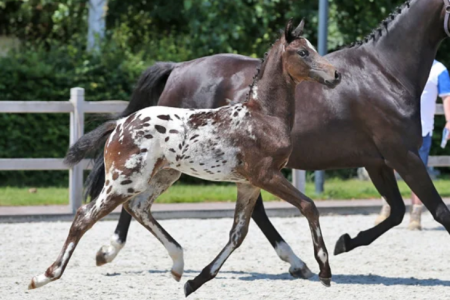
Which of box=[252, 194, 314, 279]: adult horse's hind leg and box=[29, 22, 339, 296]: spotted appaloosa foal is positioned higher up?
box=[29, 22, 339, 296]: spotted appaloosa foal

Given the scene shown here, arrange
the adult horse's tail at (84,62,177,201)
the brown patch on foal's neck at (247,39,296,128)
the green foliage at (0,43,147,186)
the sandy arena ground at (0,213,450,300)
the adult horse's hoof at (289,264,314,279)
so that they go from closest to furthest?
the brown patch on foal's neck at (247,39,296,128) < the sandy arena ground at (0,213,450,300) < the adult horse's hoof at (289,264,314,279) < the adult horse's tail at (84,62,177,201) < the green foliage at (0,43,147,186)

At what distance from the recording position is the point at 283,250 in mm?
6633

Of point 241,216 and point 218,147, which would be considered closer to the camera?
point 218,147

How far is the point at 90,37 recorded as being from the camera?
15.6 metres

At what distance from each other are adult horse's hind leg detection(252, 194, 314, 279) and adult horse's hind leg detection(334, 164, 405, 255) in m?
0.34

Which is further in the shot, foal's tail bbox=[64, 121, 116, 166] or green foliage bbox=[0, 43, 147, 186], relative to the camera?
green foliage bbox=[0, 43, 147, 186]

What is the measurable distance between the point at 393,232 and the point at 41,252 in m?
3.60

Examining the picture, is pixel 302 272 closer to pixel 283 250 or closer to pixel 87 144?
pixel 283 250

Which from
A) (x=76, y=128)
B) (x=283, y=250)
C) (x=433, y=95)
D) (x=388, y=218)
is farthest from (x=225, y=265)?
(x=76, y=128)

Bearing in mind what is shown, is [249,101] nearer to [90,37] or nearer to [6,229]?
[6,229]

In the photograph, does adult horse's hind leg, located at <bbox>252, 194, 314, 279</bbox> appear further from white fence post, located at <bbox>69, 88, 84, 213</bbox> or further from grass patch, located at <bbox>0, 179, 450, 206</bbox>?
grass patch, located at <bbox>0, 179, 450, 206</bbox>

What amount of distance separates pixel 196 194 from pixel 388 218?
4.86m

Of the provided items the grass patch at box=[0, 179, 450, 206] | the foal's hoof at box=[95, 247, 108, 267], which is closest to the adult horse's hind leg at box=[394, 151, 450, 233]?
the foal's hoof at box=[95, 247, 108, 267]

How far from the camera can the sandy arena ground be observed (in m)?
5.79
